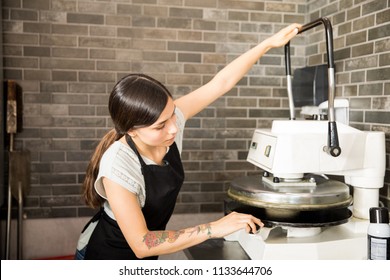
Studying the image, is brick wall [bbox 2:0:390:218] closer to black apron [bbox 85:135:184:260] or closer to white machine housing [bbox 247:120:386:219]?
white machine housing [bbox 247:120:386:219]

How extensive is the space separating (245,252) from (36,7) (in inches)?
77.0

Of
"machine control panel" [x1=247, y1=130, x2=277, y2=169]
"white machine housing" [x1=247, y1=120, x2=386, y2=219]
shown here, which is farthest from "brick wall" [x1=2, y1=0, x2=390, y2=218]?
"machine control panel" [x1=247, y1=130, x2=277, y2=169]

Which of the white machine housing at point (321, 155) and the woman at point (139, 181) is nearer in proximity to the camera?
the woman at point (139, 181)

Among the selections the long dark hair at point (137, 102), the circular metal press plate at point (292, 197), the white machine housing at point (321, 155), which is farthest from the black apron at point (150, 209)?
the white machine housing at point (321, 155)

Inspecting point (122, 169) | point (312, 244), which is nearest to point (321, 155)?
point (312, 244)

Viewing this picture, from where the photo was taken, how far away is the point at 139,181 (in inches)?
59.4

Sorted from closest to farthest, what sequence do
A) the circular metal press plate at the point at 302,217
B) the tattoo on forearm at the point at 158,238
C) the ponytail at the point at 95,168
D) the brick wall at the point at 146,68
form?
the tattoo on forearm at the point at 158,238, the circular metal press plate at the point at 302,217, the ponytail at the point at 95,168, the brick wall at the point at 146,68

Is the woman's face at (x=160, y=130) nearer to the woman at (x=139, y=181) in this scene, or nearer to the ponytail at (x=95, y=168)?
the woman at (x=139, y=181)

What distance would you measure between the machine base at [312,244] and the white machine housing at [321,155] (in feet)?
0.56

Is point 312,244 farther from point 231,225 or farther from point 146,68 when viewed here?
point 146,68

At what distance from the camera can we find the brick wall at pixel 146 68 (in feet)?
8.85

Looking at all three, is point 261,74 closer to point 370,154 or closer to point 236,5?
point 236,5

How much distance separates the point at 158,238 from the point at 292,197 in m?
0.50

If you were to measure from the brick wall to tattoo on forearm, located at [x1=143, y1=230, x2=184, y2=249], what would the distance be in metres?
1.50
